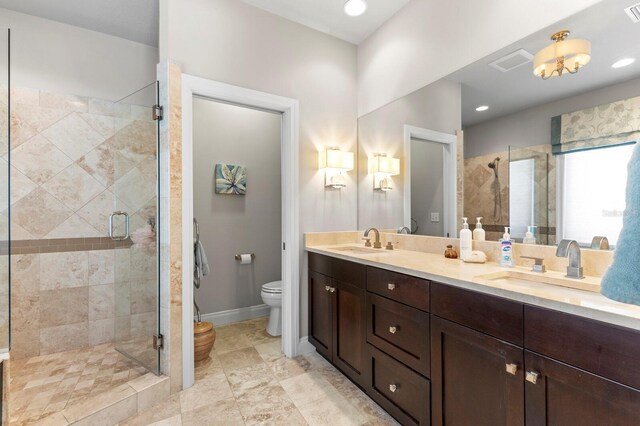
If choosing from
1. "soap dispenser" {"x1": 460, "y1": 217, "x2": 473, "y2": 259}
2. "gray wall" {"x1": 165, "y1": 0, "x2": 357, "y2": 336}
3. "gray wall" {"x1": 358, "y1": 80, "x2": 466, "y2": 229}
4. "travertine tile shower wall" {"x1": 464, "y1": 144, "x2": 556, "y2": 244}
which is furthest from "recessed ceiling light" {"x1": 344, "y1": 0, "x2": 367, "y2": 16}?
"soap dispenser" {"x1": 460, "y1": 217, "x2": 473, "y2": 259}

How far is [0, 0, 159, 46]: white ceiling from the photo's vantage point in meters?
2.25

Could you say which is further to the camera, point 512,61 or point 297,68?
point 297,68

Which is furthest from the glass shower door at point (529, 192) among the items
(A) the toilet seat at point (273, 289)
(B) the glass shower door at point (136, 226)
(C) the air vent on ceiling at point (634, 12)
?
(B) the glass shower door at point (136, 226)

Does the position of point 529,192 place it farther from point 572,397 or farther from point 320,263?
point 320,263

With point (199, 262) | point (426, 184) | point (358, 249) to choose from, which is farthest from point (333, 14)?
point (199, 262)

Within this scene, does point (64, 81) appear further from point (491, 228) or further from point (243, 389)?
point (491, 228)

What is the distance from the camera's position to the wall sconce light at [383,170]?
2.47 meters

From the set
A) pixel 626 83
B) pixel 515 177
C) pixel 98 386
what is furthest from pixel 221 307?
pixel 626 83

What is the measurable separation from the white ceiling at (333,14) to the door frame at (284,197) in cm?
69

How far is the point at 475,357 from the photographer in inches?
47.7

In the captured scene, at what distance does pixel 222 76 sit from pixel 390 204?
1.65 m

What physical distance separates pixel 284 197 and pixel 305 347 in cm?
128

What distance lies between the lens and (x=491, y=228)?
1774 millimetres

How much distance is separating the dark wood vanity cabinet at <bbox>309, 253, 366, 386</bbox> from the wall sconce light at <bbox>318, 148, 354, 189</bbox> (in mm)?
669
